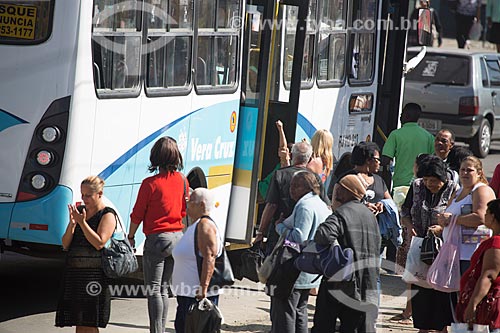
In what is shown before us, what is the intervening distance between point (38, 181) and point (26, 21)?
1233 millimetres

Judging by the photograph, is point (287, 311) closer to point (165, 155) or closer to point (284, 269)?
point (284, 269)

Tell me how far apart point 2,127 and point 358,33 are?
5817mm

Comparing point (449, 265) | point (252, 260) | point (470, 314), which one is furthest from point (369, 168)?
point (470, 314)

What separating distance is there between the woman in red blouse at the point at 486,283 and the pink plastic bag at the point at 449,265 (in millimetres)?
1194

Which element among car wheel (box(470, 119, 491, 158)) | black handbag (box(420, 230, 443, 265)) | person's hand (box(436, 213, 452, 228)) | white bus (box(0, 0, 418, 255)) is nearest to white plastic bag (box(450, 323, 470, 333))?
person's hand (box(436, 213, 452, 228))

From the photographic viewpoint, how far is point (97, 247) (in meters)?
7.84

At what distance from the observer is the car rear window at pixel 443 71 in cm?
2131

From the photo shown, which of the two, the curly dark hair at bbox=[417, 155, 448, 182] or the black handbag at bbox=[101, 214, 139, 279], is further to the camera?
the curly dark hair at bbox=[417, 155, 448, 182]

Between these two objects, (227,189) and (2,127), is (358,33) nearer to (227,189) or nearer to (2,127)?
(227,189)

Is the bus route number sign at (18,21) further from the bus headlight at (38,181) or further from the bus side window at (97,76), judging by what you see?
the bus headlight at (38,181)

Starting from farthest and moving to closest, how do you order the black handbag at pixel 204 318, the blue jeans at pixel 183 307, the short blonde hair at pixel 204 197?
1. the blue jeans at pixel 183 307
2. the short blonde hair at pixel 204 197
3. the black handbag at pixel 204 318

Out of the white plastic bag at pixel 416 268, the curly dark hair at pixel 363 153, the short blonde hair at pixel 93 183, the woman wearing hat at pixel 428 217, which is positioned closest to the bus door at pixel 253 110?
the curly dark hair at pixel 363 153

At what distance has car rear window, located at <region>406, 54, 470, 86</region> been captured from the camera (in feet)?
69.9

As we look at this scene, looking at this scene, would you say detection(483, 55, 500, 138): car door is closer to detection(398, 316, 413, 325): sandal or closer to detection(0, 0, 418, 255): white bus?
detection(0, 0, 418, 255): white bus
